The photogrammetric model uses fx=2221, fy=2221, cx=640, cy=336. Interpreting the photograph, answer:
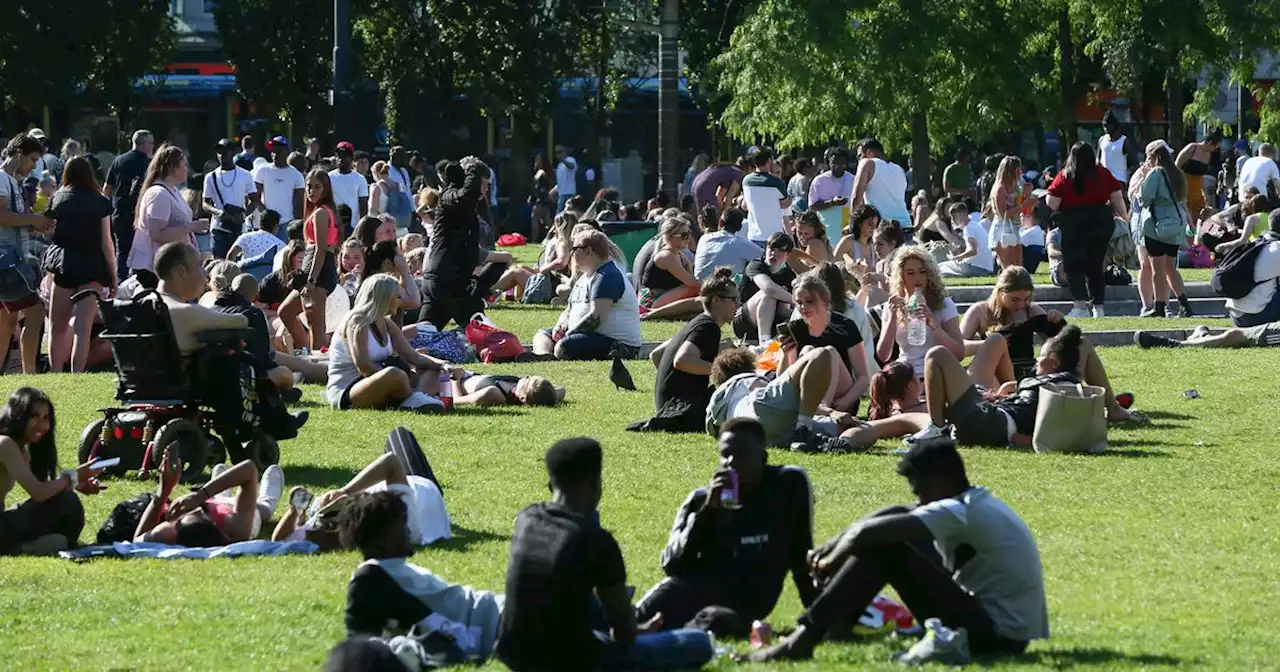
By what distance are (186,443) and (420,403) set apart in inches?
146

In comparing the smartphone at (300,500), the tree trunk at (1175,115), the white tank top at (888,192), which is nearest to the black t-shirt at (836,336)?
the smartphone at (300,500)

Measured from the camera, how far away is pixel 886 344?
15.0 meters

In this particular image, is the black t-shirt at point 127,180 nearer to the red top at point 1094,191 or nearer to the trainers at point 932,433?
the red top at point 1094,191

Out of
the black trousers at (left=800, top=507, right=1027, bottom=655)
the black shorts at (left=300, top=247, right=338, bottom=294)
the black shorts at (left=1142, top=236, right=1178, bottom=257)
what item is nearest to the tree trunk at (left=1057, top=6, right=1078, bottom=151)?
the black shorts at (left=1142, top=236, right=1178, bottom=257)

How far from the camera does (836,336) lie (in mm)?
14133

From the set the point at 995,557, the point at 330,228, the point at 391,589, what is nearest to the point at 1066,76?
the point at 330,228

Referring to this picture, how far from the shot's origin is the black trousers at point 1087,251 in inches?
881

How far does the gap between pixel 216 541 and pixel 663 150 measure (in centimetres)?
2407

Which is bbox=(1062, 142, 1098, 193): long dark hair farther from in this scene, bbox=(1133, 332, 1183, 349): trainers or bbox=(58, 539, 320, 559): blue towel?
bbox=(58, 539, 320, 559): blue towel

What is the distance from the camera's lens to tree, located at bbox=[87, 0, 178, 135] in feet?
174

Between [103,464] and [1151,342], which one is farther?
[1151,342]

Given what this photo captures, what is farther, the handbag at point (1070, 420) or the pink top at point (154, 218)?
the pink top at point (154, 218)

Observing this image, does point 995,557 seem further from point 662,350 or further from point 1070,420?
point 662,350

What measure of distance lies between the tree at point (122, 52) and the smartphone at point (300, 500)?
43924mm
